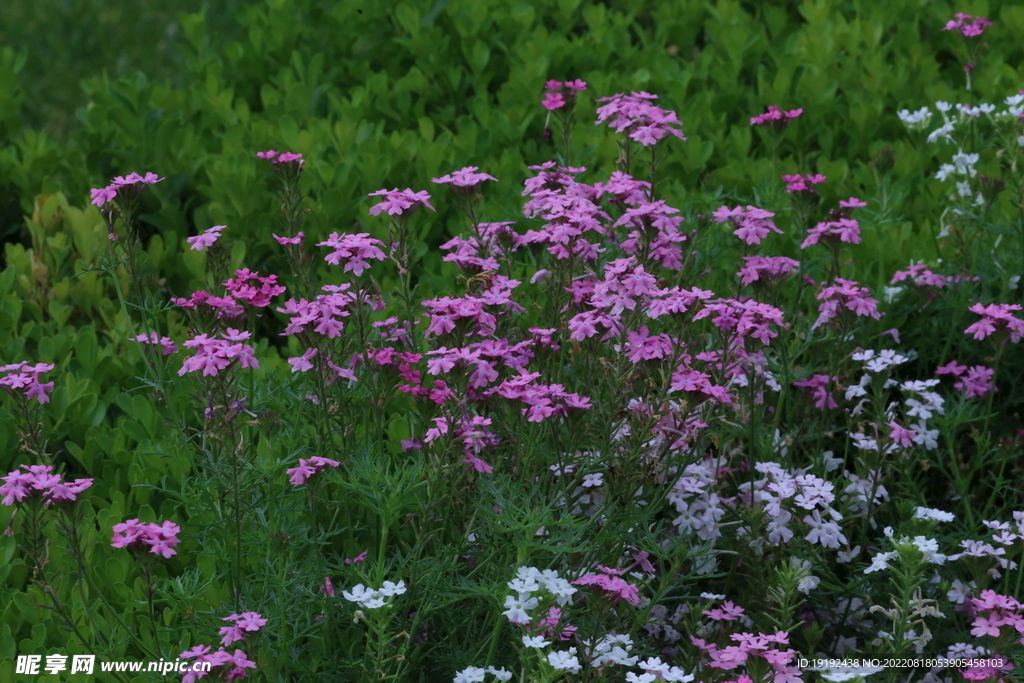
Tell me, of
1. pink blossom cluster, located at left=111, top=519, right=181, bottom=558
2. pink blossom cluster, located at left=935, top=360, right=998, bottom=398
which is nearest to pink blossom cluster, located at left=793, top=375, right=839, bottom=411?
pink blossom cluster, located at left=935, top=360, right=998, bottom=398

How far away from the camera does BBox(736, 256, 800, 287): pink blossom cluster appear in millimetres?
2855

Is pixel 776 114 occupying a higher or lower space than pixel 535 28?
higher

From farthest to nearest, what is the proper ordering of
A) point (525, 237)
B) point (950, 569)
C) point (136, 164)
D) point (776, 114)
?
point (136, 164)
point (776, 114)
point (950, 569)
point (525, 237)

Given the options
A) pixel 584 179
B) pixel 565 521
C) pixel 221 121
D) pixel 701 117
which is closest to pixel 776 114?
pixel 584 179

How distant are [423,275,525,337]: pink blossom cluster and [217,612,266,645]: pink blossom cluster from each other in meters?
0.73

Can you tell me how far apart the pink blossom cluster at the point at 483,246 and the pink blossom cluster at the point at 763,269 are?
2.12 feet

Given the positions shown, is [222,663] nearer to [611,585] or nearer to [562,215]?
[611,585]

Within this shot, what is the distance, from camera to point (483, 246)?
108 inches

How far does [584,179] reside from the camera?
4.14 meters

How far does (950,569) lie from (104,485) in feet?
8.28

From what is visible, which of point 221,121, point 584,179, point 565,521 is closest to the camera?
point 565,521

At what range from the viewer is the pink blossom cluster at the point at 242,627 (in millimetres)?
2174

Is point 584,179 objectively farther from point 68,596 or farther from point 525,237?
point 68,596

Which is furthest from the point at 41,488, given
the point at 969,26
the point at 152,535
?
the point at 969,26
